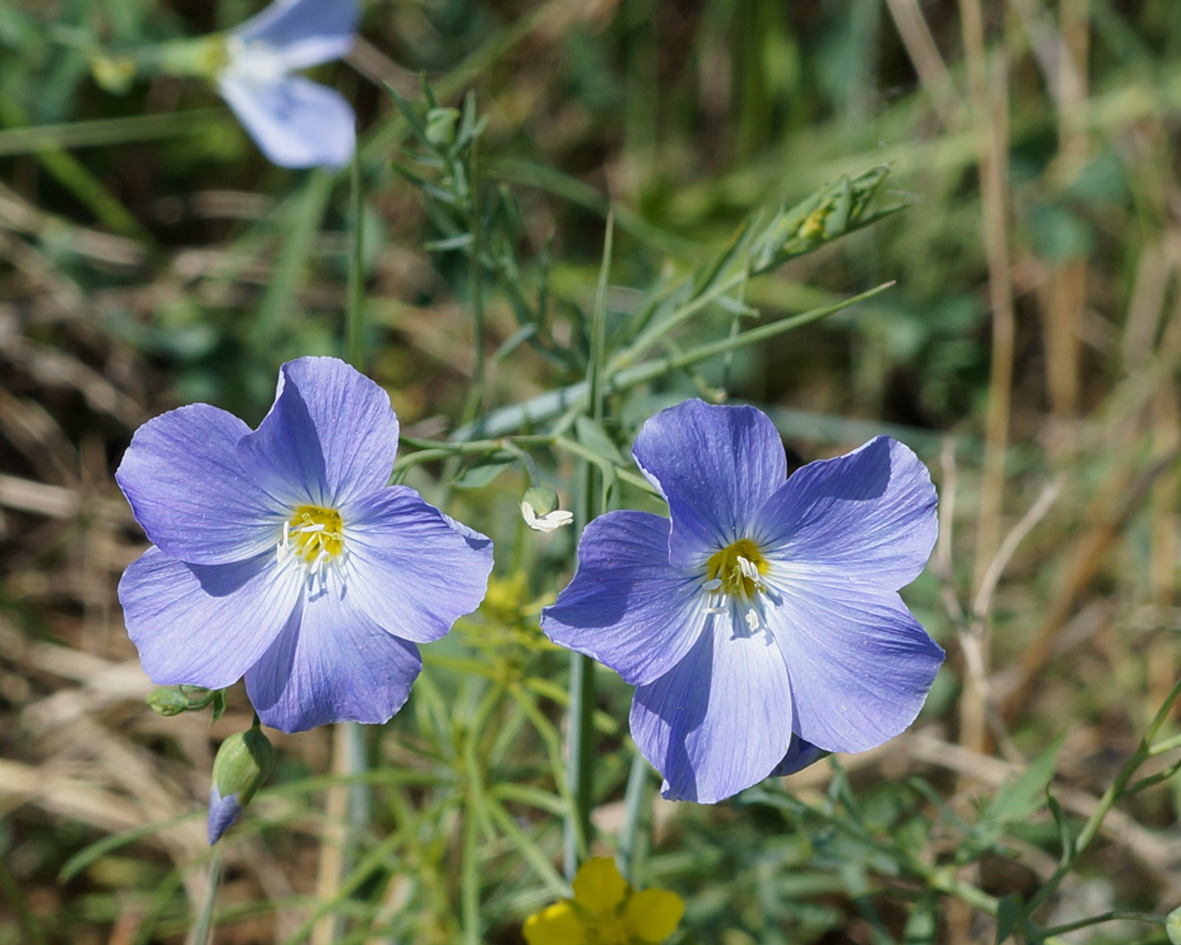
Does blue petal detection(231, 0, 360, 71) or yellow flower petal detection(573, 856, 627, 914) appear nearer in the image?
yellow flower petal detection(573, 856, 627, 914)

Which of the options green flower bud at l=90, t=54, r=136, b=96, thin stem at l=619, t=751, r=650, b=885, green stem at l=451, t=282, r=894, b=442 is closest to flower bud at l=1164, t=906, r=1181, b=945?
thin stem at l=619, t=751, r=650, b=885

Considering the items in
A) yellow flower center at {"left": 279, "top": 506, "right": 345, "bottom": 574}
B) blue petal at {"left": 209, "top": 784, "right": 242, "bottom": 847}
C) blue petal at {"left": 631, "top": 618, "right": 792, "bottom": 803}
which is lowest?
blue petal at {"left": 209, "top": 784, "right": 242, "bottom": 847}

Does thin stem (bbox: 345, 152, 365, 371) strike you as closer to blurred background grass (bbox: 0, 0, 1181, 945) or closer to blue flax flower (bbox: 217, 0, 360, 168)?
blurred background grass (bbox: 0, 0, 1181, 945)

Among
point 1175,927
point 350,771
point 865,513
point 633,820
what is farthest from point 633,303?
point 1175,927

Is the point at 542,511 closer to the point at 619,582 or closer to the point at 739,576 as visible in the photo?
the point at 619,582

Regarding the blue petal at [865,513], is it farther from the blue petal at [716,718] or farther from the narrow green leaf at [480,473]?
the narrow green leaf at [480,473]

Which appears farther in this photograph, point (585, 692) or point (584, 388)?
point (584, 388)
